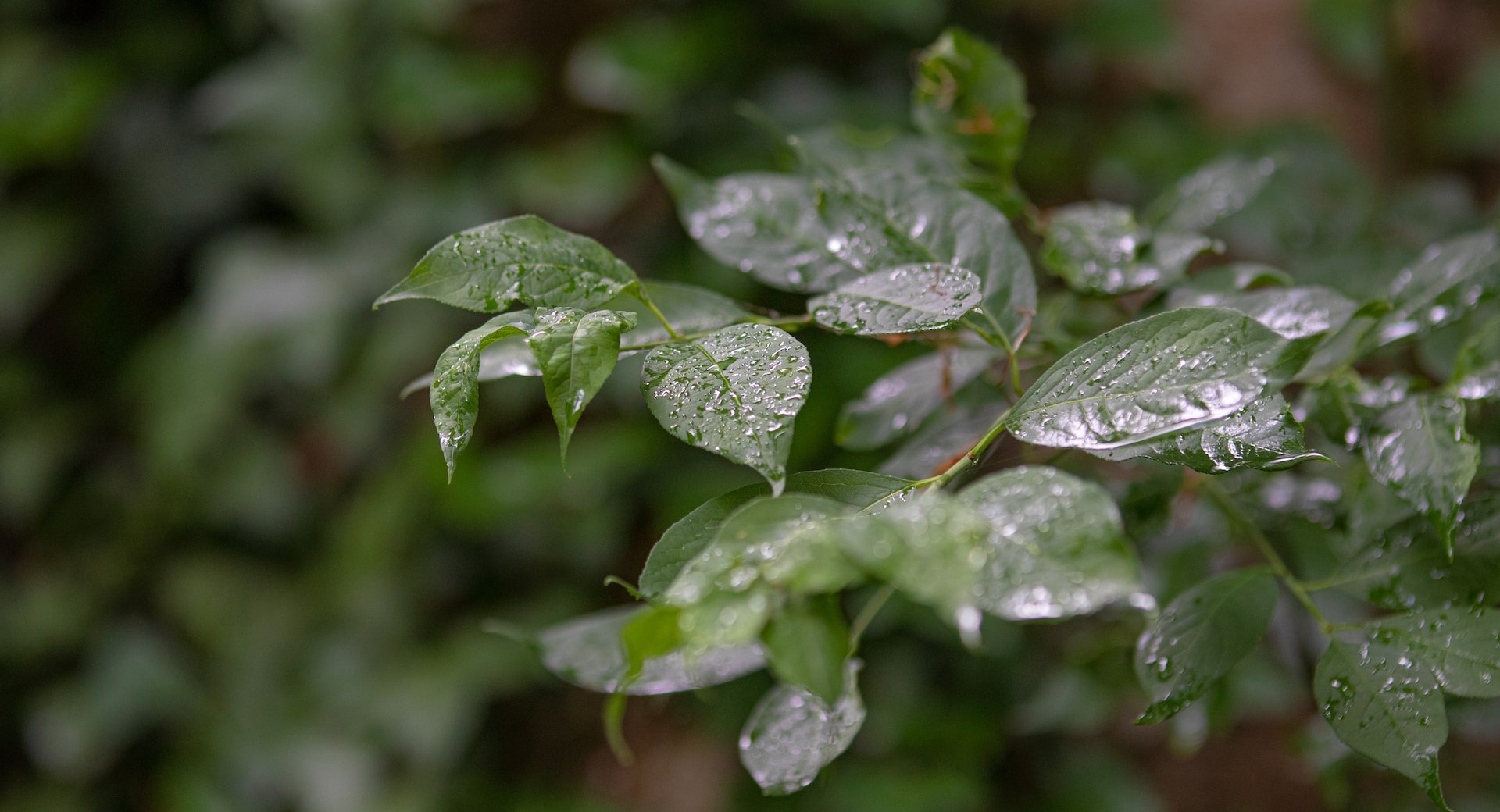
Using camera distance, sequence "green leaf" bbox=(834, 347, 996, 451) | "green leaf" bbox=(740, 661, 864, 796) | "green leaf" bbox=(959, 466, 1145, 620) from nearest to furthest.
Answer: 1. "green leaf" bbox=(959, 466, 1145, 620)
2. "green leaf" bbox=(740, 661, 864, 796)
3. "green leaf" bbox=(834, 347, 996, 451)

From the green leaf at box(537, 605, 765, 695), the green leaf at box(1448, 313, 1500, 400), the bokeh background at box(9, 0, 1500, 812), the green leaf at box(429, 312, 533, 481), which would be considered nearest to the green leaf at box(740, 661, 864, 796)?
the green leaf at box(537, 605, 765, 695)

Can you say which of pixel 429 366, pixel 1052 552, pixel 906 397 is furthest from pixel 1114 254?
pixel 429 366

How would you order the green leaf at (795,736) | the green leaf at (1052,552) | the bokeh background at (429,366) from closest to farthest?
the green leaf at (1052,552) < the green leaf at (795,736) < the bokeh background at (429,366)

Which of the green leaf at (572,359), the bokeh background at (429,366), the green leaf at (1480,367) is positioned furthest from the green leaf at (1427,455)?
the bokeh background at (429,366)

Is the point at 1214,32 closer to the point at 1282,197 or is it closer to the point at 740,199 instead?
the point at 1282,197

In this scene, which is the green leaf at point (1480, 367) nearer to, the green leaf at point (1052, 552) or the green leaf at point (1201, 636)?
the green leaf at point (1201, 636)

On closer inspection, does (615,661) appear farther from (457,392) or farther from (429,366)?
(429,366)

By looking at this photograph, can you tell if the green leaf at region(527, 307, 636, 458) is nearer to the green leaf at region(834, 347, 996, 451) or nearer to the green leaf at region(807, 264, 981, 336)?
the green leaf at region(807, 264, 981, 336)
